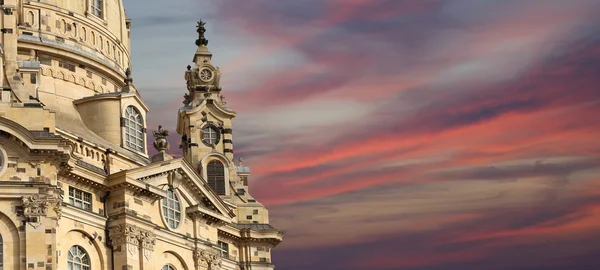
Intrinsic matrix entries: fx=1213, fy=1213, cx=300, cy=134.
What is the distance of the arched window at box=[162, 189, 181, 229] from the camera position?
6544 centimetres

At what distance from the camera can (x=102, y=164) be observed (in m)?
63.2

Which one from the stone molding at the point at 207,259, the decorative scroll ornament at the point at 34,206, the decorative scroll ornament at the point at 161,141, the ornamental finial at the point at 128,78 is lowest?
the stone molding at the point at 207,259

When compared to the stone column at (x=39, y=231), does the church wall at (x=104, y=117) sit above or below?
above

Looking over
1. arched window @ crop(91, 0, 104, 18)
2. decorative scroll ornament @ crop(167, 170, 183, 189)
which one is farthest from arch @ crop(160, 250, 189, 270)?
arched window @ crop(91, 0, 104, 18)

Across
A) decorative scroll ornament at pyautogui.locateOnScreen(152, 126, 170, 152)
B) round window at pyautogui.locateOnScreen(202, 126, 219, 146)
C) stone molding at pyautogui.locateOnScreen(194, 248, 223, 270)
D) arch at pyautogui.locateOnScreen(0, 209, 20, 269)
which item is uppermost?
round window at pyautogui.locateOnScreen(202, 126, 219, 146)

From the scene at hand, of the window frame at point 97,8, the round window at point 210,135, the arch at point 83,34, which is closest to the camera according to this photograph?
the arch at point 83,34

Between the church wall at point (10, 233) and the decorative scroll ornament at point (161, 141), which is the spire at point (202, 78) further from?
the church wall at point (10, 233)

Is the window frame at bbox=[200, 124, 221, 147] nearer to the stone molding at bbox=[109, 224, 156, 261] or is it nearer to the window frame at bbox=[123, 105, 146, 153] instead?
the window frame at bbox=[123, 105, 146, 153]

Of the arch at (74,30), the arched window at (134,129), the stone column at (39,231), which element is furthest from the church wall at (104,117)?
the stone column at (39,231)

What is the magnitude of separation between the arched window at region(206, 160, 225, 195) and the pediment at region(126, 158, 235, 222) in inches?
250

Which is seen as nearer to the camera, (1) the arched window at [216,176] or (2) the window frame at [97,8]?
(2) the window frame at [97,8]

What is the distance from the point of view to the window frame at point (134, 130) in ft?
227

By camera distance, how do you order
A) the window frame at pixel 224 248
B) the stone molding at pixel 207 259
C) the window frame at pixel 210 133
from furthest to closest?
the window frame at pixel 210 133 → the window frame at pixel 224 248 → the stone molding at pixel 207 259

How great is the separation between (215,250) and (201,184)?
4.12 metres
